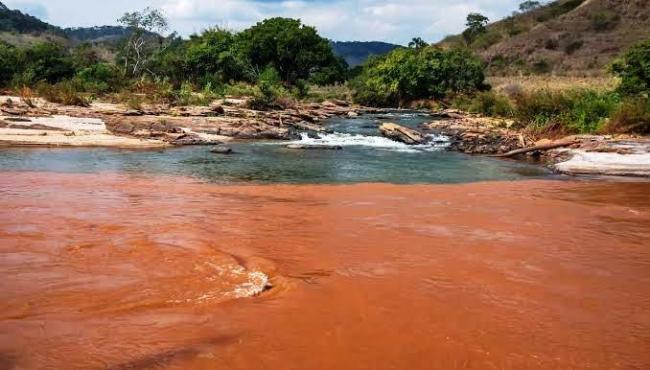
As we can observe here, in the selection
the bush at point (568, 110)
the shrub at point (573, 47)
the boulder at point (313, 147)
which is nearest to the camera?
the boulder at point (313, 147)

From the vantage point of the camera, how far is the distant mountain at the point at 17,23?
282 feet

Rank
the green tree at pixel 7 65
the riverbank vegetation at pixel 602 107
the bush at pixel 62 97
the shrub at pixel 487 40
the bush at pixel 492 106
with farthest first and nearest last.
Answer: the shrub at pixel 487 40
the green tree at pixel 7 65
the bush at pixel 492 106
the bush at pixel 62 97
the riverbank vegetation at pixel 602 107

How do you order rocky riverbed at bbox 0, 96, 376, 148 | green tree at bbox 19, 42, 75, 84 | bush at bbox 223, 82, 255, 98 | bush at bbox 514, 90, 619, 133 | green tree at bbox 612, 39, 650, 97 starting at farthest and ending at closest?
green tree at bbox 19, 42, 75, 84 < bush at bbox 223, 82, 255, 98 < green tree at bbox 612, 39, 650, 97 < bush at bbox 514, 90, 619, 133 < rocky riverbed at bbox 0, 96, 376, 148

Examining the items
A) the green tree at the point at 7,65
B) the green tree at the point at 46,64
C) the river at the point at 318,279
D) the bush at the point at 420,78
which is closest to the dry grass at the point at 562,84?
the bush at the point at 420,78

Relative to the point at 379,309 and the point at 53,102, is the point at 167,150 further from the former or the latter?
the point at 379,309

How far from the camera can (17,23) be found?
300 feet

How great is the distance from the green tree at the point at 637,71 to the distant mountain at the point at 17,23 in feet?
284

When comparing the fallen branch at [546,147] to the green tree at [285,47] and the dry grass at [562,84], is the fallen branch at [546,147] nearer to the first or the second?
the dry grass at [562,84]

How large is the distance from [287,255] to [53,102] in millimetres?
22372

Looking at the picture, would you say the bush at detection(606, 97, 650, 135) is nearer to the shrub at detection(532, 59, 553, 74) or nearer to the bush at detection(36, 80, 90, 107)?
the bush at detection(36, 80, 90, 107)

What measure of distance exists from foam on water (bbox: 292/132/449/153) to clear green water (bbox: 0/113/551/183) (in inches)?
11.5

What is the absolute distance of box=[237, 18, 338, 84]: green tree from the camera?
49.6m

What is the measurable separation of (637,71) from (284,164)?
1480 centimetres

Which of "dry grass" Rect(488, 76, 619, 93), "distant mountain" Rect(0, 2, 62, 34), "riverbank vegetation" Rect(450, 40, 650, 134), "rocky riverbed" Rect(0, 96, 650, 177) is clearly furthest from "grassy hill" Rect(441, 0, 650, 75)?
"distant mountain" Rect(0, 2, 62, 34)
